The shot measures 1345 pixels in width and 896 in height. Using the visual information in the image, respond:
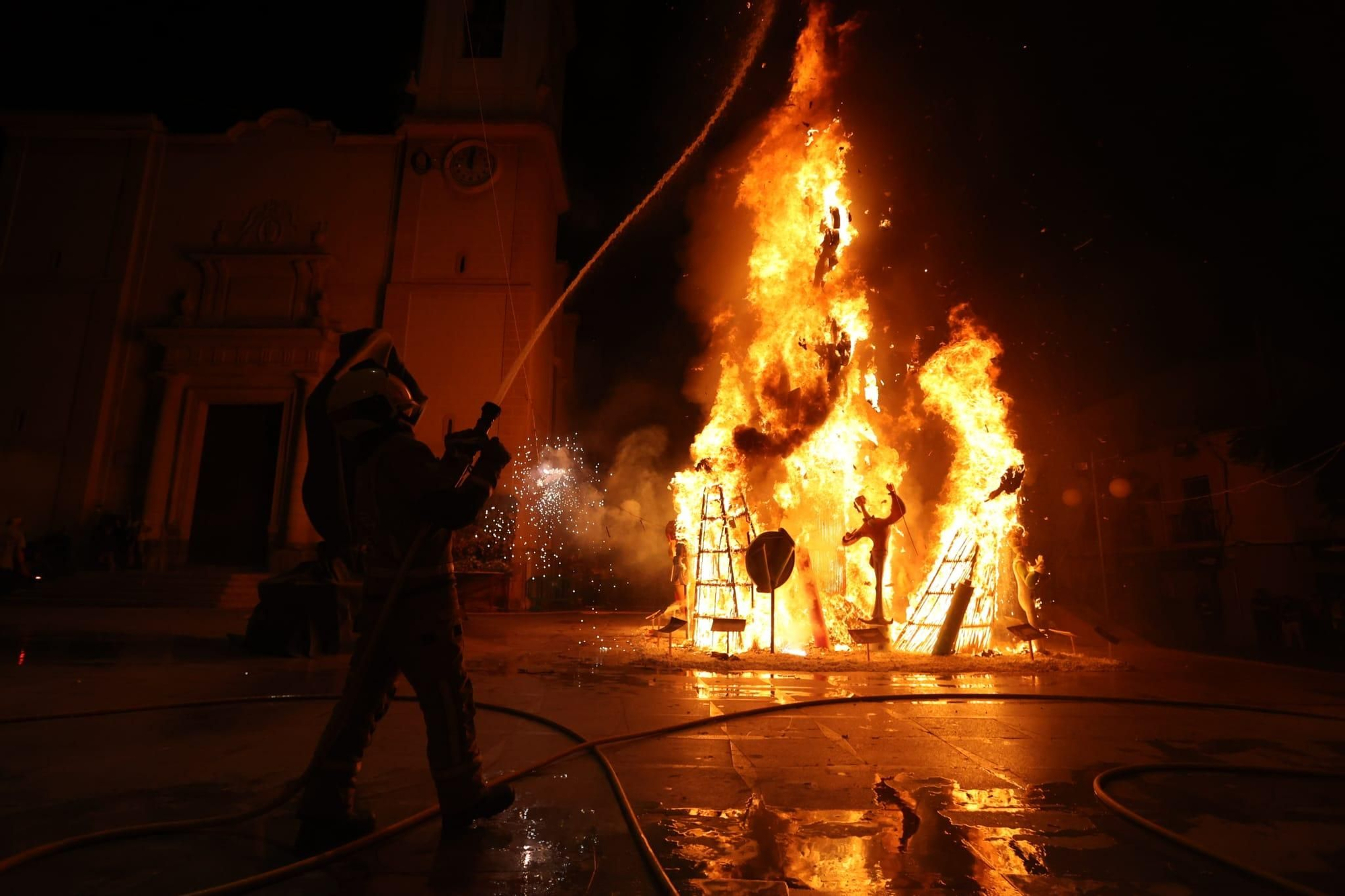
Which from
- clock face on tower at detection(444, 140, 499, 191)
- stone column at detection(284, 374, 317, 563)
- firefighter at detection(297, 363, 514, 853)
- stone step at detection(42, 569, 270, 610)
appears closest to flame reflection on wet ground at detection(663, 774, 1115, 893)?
firefighter at detection(297, 363, 514, 853)

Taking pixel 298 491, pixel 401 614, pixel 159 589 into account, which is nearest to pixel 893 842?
pixel 401 614

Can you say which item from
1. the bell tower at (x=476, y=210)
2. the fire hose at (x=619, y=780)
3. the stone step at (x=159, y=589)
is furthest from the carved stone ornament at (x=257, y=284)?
the fire hose at (x=619, y=780)

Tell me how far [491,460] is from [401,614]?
81cm

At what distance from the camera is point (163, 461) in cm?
2081

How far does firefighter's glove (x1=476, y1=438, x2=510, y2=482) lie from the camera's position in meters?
3.33

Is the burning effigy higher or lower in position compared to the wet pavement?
higher

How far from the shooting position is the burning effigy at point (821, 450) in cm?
1160

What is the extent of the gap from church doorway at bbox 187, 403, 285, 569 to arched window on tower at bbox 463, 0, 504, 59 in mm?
13710

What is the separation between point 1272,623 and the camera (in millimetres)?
15078

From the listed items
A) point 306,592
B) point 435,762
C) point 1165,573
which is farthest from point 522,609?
point 1165,573

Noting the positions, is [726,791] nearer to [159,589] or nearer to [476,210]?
[159,589]

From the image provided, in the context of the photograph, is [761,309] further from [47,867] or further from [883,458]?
[47,867]

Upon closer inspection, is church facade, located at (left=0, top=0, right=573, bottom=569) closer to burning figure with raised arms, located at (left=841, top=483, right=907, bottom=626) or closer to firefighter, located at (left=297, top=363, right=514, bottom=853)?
burning figure with raised arms, located at (left=841, top=483, right=907, bottom=626)

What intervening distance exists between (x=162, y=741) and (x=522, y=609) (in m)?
15.6
